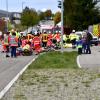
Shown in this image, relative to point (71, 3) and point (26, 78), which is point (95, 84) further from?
point (71, 3)

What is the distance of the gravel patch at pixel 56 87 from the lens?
13164mm

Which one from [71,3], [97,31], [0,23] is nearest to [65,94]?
[97,31]

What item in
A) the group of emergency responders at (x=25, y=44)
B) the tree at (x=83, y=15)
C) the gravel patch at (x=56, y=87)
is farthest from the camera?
the tree at (x=83, y=15)

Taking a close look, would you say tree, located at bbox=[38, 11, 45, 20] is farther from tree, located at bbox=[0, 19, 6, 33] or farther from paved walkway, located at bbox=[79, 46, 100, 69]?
paved walkway, located at bbox=[79, 46, 100, 69]

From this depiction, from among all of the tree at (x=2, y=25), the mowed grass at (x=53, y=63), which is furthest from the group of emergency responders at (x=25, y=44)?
the tree at (x=2, y=25)

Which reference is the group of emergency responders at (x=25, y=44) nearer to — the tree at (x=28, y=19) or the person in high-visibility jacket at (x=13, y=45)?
the person in high-visibility jacket at (x=13, y=45)

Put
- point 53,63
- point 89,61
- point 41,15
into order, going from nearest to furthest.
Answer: point 53,63 → point 89,61 → point 41,15

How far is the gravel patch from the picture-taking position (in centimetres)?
1316

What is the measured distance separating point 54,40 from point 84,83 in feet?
105

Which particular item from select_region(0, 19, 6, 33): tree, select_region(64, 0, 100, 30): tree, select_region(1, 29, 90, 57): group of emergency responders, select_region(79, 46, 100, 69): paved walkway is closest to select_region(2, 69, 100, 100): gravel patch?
select_region(79, 46, 100, 69): paved walkway

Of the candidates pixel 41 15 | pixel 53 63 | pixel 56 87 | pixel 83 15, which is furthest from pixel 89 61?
pixel 41 15

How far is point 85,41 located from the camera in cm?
3766

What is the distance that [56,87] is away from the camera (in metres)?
15.2

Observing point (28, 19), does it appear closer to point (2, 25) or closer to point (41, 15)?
point (2, 25)
